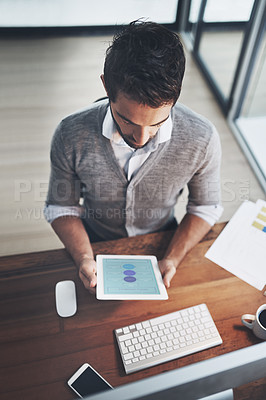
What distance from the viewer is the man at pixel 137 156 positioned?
906 mm

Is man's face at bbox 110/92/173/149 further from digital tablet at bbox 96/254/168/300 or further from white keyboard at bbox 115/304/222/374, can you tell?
white keyboard at bbox 115/304/222/374

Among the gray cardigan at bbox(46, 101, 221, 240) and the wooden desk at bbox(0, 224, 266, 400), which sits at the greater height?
the gray cardigan at bbox(46, 101, 221, 240)

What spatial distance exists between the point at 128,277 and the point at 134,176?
0.34m

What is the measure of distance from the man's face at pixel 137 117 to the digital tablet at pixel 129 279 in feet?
1.25

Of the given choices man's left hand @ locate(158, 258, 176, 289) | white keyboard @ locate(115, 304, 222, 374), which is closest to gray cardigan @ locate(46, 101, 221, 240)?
man's left hand @ locate(158, 258, 176, 289)

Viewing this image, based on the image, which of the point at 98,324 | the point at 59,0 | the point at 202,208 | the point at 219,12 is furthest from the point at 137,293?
the point at 59,0

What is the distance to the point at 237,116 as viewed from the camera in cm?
301

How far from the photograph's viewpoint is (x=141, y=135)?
1037 mm

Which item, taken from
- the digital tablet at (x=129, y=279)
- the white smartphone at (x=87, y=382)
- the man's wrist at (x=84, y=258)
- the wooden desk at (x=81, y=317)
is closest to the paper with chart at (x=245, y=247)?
the wooden desk at (x=81, y=317)

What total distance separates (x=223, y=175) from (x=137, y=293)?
1.80m

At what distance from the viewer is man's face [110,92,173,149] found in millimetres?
942

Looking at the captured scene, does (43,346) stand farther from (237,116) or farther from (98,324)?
(237,116)

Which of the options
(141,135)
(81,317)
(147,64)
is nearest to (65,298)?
(81,317)

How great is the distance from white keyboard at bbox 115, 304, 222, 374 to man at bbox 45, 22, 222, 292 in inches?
4.8
